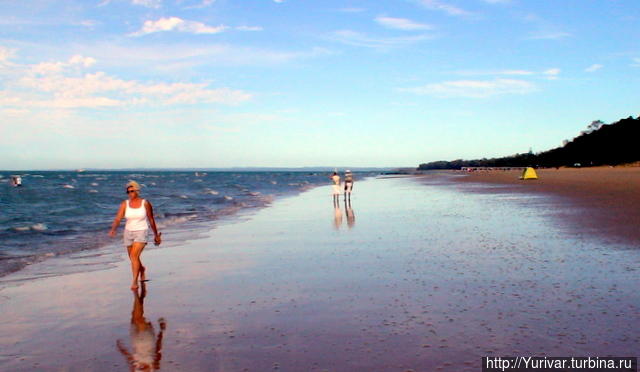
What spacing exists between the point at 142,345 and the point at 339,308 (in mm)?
2488

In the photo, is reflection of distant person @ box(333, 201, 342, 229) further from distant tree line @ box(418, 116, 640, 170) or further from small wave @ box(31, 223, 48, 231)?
distant tree line @ box(418, 116, 640, 170)

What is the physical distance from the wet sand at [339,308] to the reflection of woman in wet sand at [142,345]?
26 millimetres

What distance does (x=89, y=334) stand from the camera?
6.05m

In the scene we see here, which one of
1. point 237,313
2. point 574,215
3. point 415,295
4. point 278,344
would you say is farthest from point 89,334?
point 574,215

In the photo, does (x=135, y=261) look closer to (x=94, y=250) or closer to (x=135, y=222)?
(x=135, y=222)

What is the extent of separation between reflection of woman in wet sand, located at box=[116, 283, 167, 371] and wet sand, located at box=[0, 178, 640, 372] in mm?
26

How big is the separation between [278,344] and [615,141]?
377 ft

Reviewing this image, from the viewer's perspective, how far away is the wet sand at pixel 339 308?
511 cm

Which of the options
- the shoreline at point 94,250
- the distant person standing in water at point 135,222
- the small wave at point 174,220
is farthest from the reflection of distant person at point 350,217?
the distant person standing in water at point 135,222

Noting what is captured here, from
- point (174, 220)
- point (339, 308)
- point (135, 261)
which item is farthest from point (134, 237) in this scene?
point (174, 220)

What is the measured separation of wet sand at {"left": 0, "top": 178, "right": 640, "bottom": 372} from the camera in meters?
5.11

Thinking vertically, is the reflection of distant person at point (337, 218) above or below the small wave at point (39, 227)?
above

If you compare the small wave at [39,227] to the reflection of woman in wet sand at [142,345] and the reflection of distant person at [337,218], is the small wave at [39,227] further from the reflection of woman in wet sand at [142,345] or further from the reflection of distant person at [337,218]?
the reflection of woman in wet sand at [142,345]

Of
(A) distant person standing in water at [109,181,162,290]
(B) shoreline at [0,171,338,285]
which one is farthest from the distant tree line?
(A) distant person standing in water at [109,181,162,290]
